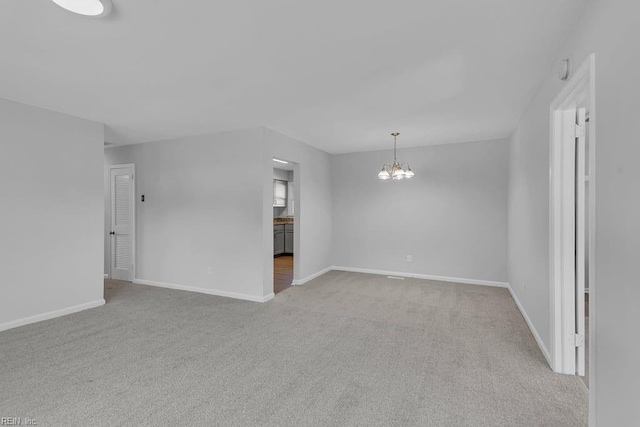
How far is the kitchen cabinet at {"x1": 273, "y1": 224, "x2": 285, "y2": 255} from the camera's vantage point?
29.1 feet

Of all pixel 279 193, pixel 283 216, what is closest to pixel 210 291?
pixel 279 193

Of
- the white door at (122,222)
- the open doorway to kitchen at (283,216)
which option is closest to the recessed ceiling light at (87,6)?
the white door at (122,222)

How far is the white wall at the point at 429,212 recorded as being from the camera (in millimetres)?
5297

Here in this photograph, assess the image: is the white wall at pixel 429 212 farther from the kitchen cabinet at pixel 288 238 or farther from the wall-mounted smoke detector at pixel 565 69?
the wall-mounted smoke detector at pixel 565 69

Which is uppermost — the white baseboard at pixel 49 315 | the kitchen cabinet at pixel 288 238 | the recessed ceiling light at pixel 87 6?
the recessed ceiling light at pixel 87 6

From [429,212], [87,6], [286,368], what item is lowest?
[286,368]

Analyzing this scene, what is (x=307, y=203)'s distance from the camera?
220 inches

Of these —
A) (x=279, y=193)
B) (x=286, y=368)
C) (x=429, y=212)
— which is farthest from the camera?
(x=279, y=193)

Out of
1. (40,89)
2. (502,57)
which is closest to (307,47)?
(502,57)

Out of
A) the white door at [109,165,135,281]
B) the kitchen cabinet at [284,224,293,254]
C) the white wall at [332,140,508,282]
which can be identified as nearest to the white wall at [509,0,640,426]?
the white wall at [332,140,508,282]

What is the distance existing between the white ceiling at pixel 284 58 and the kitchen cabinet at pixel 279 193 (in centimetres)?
524

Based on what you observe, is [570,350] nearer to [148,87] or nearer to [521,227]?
[521,227]

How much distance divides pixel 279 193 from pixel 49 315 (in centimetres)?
643

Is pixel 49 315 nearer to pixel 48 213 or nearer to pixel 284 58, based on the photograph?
pixel 48 213
